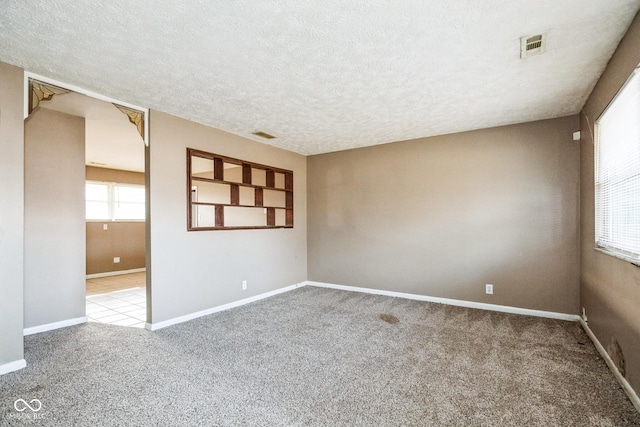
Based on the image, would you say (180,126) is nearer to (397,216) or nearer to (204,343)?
(204,343)

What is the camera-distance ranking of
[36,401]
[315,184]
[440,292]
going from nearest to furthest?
→ [36,401] < [440,292] < [315,184]

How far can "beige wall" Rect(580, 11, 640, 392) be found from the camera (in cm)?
194

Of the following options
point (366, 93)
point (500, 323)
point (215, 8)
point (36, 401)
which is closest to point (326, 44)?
point (215, 8)

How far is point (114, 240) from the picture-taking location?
22.5 feet

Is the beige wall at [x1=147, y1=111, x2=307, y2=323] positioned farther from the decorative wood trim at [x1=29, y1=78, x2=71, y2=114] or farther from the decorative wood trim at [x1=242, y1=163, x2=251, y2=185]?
the decorative wood trim at [x1=29, y1=78, x2=71, y2=114]

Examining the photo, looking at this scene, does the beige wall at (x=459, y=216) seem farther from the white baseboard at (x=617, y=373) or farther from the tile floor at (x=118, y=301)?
the tile floor at (x=118, y=301)

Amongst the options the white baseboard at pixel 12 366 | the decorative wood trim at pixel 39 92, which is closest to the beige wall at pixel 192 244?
the decorative wood trim at pixel 39 92

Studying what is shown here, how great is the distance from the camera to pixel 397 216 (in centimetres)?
476

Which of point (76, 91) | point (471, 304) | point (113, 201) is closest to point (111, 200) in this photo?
point (113, 201)

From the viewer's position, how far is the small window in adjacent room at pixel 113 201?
21.8 feet

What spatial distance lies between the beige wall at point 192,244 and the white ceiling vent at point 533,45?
3.43 m

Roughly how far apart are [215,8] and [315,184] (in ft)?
13.0

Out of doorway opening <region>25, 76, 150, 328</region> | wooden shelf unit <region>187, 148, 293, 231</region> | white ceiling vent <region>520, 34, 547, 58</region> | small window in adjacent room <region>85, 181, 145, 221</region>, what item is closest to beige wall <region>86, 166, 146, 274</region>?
doorway opening <region>25, 76, 150, 328</region>

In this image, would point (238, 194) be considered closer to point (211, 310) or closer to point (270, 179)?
point (270, 179)
